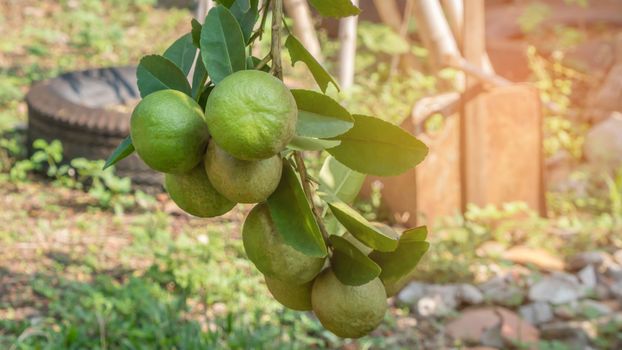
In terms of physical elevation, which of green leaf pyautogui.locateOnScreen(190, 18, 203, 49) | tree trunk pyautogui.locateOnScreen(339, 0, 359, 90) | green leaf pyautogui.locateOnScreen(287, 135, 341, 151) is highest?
green leaf pyautogui.locateOnScreen(190, 18, 203, 49)

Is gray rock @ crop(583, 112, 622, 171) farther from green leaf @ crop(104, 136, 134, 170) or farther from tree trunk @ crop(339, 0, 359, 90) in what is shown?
green leaf @ crop(104, 136, 134, 170)

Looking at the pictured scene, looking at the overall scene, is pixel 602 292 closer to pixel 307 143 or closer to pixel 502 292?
pixel 502 292

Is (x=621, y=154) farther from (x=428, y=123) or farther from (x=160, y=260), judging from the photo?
(x=160, y=260)

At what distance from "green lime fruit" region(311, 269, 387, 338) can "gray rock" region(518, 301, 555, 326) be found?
3.21 metres

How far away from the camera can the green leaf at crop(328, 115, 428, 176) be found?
849 mm

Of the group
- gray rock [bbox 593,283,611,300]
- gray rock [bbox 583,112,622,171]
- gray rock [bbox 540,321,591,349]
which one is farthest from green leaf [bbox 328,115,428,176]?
gray rock [bbox 583,112,622,171]

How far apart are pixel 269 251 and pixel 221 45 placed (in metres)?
0.18

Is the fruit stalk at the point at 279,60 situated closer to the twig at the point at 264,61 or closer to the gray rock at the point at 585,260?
the twig at the point at 264,61

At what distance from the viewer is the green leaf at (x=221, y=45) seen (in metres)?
0.78

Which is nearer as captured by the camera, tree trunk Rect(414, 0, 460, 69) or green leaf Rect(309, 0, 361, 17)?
green leaf Rect(309, 0, 361, 17)

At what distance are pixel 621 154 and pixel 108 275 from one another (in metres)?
3.10

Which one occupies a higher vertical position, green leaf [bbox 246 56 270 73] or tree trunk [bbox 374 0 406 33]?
green leaf [bbox 246 56 270 73]

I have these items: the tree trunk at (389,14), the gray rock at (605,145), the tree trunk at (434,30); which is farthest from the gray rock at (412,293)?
the tree trunk at (389,14)

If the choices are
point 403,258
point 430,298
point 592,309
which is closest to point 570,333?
point 592,309
